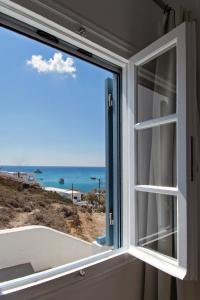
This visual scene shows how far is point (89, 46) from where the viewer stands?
1375mm

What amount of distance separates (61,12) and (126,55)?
0.51m

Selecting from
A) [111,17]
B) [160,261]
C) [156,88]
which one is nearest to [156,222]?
[160,261]

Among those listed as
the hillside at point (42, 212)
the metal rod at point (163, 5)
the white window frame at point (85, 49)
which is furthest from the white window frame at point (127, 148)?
the metal rod at point (163, 5)

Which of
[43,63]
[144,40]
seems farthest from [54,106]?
[144,40]

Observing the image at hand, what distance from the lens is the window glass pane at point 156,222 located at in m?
1.40

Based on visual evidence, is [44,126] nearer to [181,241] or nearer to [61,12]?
[61,12]

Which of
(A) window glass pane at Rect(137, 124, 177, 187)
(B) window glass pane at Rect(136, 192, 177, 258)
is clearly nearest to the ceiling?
(A) window glass pane at Rect(137, 124, 177, 187)

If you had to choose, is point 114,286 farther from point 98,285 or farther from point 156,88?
point 156,88

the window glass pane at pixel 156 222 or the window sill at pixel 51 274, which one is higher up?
the window glass pane at pixel 156 222

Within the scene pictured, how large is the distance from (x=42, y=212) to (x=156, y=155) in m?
0.80

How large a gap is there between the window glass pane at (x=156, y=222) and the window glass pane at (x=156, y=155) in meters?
0.10

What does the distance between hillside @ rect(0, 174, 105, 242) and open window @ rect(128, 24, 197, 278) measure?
38 cm

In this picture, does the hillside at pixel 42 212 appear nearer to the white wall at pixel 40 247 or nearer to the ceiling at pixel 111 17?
the white wall at pixel 40 247

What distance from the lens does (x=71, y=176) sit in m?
1.63
